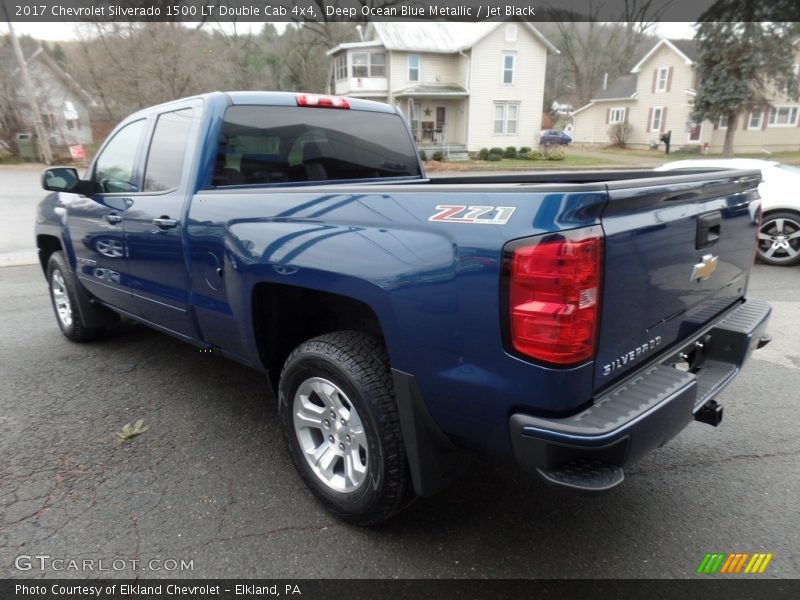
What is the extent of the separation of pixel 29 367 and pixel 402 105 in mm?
29640

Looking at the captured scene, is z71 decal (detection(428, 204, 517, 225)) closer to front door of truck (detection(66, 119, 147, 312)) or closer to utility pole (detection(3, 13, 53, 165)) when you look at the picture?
front door of truck (detection(66, 119, 147, 312))

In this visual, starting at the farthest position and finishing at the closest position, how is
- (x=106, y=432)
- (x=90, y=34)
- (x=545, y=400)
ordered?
(x=90, y=34)
(x=106, y=432)
(x=545, y=400)

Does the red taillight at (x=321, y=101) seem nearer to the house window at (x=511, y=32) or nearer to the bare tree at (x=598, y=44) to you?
the house window at (x=511, y=32)

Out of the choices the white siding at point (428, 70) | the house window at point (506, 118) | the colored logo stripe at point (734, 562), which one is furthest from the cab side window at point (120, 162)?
the house window at point (506, 118)

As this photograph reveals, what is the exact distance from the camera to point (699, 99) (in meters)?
29.3

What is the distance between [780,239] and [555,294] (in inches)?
282

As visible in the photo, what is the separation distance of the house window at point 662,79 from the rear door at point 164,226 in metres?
39.6

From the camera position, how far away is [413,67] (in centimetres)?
3095

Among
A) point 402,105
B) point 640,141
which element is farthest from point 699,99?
point 402,105

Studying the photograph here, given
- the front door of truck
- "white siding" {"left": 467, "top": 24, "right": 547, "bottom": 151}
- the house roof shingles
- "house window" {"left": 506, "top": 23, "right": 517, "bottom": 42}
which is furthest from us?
the house roof shingles

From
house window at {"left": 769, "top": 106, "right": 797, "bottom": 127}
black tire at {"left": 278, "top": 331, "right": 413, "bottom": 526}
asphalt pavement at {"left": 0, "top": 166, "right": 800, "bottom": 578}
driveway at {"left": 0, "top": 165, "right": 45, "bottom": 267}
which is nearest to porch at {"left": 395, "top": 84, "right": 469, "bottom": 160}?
driveway at {"left": 0, "top": 165, "right": 45, "bottom": 267}

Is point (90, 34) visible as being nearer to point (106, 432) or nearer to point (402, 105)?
point (402, 105)

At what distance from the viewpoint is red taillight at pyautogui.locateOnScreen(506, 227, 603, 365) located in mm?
1668

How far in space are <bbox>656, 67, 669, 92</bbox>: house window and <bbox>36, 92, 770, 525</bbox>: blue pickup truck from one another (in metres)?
38.8
